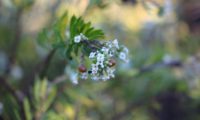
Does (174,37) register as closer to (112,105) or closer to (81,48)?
(112,105)

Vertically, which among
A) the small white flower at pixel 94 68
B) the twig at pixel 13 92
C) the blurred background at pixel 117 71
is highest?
the blurred background at pixel 117 71

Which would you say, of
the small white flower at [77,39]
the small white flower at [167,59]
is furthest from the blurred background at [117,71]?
the small white flower at [77,39]

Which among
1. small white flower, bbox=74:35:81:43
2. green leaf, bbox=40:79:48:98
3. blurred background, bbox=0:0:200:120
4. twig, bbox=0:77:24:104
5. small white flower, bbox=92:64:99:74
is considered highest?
blurred background, bbox=0:0:200:120

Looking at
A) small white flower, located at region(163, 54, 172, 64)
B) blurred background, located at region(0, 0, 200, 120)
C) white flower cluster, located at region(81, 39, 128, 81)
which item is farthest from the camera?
small white flower, located at region(163, 54, 172, 64)

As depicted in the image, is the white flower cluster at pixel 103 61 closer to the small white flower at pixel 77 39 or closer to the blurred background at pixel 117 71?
the small white flower at pixel 77 39

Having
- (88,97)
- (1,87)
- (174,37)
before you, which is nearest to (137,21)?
(174,37)

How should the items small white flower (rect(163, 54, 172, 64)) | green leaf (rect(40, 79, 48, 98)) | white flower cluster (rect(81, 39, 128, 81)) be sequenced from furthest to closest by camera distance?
1. small white flower (rect(163, 54, 172, 64))
2. green leaf (rect(40, 79, 48, 98))
3. white flower cluster (rect(81, 39, 128, 81))

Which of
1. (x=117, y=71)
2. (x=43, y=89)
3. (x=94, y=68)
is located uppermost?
(x=117, y=71)

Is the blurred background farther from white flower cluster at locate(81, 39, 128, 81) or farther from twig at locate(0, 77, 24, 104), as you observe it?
white flower cluster at locate(81, 39, 128, 81)

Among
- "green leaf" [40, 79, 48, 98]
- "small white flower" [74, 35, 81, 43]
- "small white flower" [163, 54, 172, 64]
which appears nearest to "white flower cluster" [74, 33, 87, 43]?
"small white flower" [74, 35, 81, 43]

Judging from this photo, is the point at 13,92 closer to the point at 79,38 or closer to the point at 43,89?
the point at 43,89

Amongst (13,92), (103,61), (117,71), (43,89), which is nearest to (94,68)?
(103,61)
